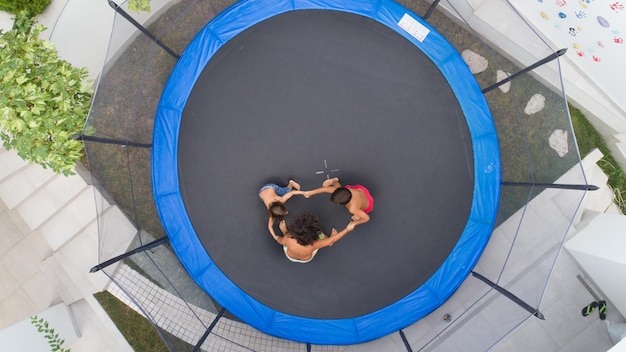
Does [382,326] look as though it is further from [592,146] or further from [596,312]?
[592,146]

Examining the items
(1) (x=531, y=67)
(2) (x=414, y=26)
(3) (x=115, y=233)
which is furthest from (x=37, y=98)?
(1) (x=531, y=67)

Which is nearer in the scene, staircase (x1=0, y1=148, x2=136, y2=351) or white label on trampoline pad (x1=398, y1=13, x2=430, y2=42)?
white label on trampoline pad (x1=398, y1=13, x2=430, y2=42)

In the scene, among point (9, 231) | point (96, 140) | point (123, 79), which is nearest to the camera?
point (96, 140)

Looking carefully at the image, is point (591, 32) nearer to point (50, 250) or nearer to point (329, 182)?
point (329, 182)

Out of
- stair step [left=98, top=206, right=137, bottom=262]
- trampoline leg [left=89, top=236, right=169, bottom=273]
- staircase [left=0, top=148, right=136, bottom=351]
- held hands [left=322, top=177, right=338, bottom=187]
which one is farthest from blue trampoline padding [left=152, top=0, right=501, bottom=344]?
held hands [left=322, top=177, right=338, bottom=187]

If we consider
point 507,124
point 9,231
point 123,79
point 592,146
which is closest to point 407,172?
point 507,124

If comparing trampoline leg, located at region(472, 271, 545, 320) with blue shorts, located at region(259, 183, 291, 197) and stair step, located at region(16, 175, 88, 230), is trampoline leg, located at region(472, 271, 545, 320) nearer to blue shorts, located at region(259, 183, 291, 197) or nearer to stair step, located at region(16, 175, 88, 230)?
blue shorts, located at region(259, 183, 291, 197)
